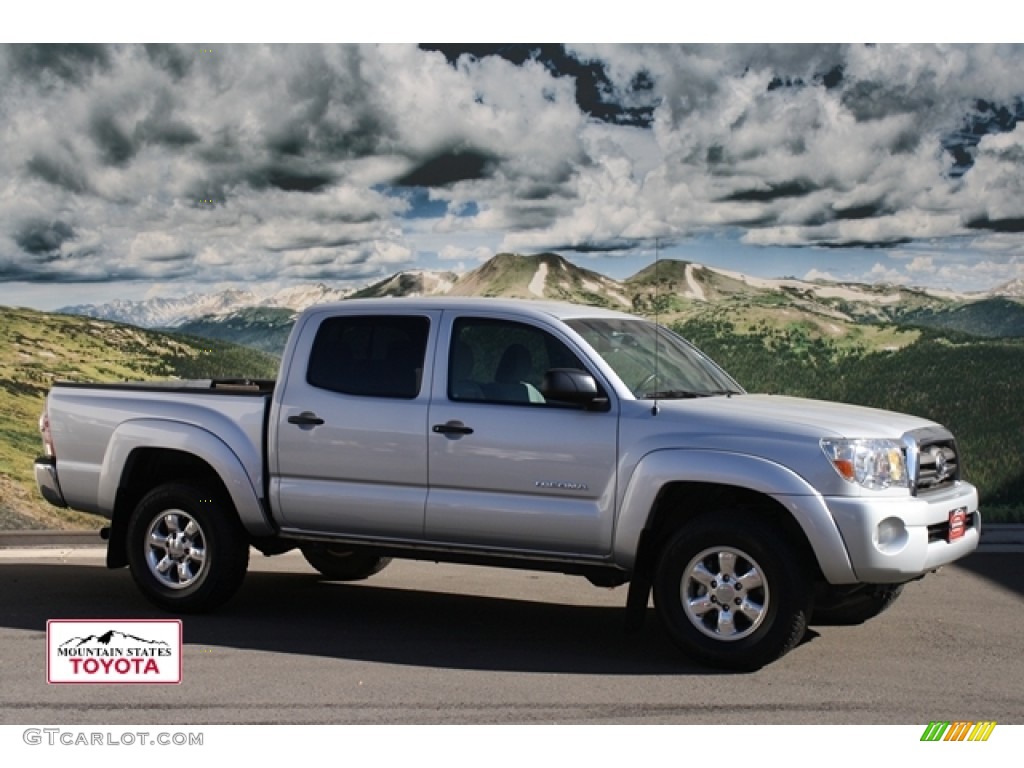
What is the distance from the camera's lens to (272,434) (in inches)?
339

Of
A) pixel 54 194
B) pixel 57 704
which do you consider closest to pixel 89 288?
pixel 54 194

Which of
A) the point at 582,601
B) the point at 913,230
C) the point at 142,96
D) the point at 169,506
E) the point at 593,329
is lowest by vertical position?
the point at 582,601

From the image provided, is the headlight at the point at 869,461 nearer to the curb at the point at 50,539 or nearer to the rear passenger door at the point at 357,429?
the rear passenger door at the point at 357,429

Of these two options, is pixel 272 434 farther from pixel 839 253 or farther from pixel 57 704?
pixel 839 253

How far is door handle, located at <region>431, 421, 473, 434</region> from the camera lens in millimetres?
8070

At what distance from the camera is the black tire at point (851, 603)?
25.3ft

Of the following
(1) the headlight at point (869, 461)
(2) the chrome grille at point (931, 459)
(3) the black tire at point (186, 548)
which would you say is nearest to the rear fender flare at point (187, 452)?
(3) the black tire at point (186, 548)

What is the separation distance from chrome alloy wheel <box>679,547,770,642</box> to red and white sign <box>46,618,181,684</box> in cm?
258

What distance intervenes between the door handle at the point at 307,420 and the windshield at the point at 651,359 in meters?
1.52

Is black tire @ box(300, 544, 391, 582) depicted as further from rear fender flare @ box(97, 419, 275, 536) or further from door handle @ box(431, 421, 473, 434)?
door handle @ box(431, 421, 473, 434)

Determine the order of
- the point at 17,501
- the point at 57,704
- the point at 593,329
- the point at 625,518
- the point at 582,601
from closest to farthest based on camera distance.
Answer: the point at 57,704 → the point at 625,518 → the point at 593,329 → the point at 582,601 → the point at 17,501

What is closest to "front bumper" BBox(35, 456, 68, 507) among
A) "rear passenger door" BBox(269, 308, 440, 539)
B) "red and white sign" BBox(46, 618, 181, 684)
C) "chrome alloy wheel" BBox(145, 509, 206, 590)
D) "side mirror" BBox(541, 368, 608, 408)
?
"chrome alloy wheel" BBox(145, 509, 206, 590)

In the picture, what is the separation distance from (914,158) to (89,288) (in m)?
7.45

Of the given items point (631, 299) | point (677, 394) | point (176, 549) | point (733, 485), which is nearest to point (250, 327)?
point (631, 299)
